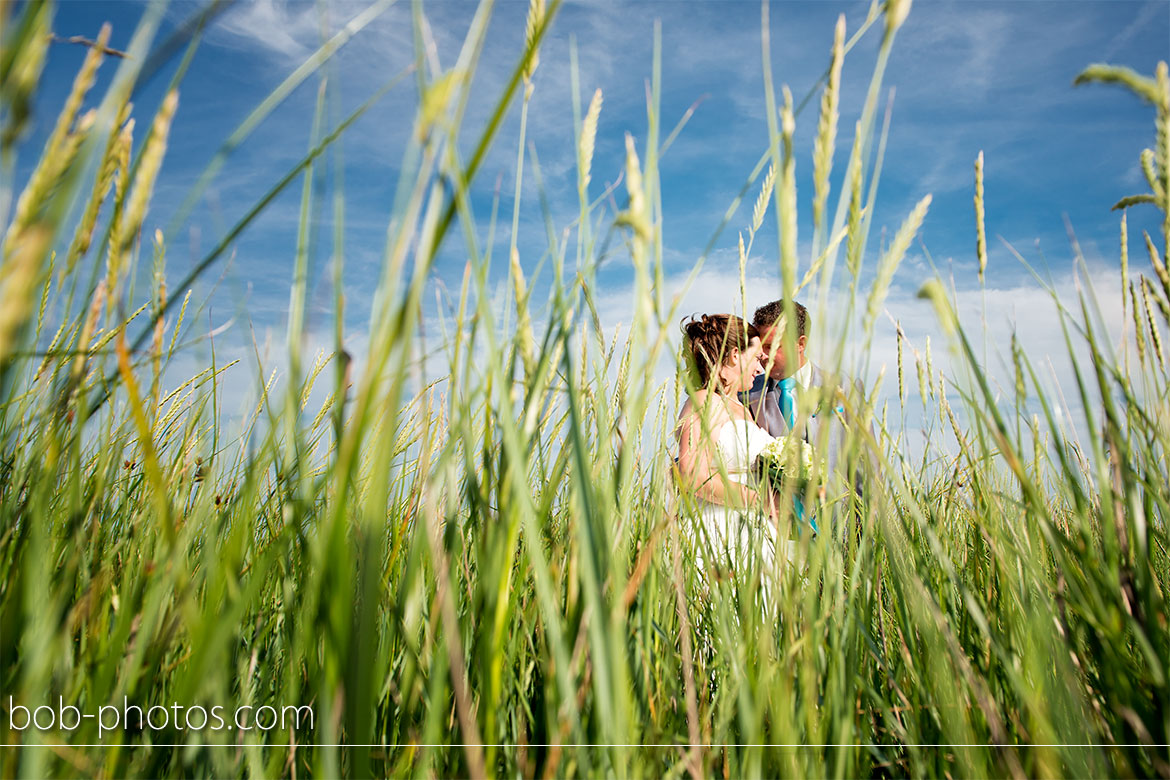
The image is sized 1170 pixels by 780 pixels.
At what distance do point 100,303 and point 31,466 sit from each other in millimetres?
460

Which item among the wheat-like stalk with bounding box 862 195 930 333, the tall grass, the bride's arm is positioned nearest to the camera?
the tall grass

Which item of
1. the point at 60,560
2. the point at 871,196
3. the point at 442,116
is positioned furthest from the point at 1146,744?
the point at 60,560

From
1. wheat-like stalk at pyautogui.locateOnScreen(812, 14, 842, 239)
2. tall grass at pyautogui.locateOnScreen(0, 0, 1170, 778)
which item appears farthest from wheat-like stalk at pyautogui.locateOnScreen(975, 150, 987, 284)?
wheat-like stalk at pyautogui.locateOnScreen(812, 14, 842, 239)

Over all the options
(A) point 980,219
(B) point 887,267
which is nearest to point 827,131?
(B) point 887,267

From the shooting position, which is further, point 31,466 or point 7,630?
point 31,466

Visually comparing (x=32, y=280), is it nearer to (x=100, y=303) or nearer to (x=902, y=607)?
(x=100, y=303)

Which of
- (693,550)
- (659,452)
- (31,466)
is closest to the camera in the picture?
(31,466)

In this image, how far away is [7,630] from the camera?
60cm

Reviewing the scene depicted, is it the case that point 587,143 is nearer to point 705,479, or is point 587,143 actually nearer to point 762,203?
point 762,203

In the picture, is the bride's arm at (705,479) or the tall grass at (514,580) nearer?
the tall grass at (514,580)

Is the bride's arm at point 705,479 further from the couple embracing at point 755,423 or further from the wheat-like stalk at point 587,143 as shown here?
the wheat-like stalk at point 587,143

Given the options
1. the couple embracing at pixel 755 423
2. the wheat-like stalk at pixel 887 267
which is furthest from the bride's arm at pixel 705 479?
the wheat-like stalk at pixel 887 267

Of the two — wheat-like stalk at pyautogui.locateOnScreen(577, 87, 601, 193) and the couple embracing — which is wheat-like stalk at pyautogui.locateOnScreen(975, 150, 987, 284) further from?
wheat-like stalk at pyautogui.locateOnScreen(577, 87, 601, 193)

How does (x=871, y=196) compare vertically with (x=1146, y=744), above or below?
above
